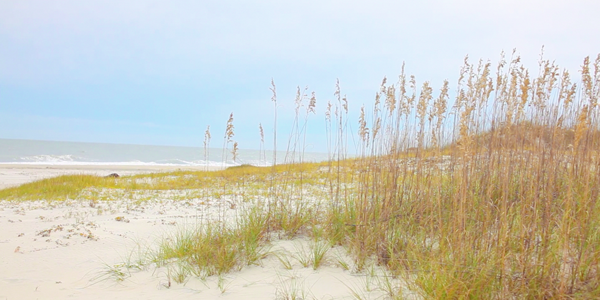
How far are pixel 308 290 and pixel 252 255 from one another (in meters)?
0.78

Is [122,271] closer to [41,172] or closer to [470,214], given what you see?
[470,214]

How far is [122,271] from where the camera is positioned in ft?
11.1

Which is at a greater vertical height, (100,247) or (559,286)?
(559,286)

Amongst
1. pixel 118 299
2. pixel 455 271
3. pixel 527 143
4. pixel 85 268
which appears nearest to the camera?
pixel 455 271

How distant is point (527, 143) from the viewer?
3.95m

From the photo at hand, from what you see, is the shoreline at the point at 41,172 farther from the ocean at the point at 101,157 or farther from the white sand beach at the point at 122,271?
the white sand beach at the point at 122,271

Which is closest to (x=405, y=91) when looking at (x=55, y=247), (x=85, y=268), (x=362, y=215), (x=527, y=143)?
(x=362, y=215)

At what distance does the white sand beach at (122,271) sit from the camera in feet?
9.05

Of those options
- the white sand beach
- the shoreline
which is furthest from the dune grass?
the shoreline

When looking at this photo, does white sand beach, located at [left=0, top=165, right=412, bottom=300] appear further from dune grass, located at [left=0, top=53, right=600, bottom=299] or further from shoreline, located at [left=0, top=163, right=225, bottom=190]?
shoreline, located at [left=0, top=163, right=225, bottom=190]

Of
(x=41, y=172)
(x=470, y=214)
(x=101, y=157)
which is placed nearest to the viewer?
(x=470, y=214)

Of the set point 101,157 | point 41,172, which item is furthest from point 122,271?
point 101,157

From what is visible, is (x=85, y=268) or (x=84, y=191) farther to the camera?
(x=84, y=191)

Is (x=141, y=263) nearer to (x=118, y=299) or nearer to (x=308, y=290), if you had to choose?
(x=118, y=299)
